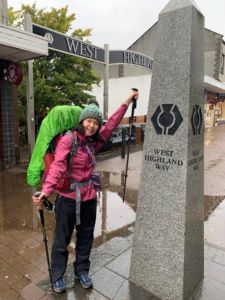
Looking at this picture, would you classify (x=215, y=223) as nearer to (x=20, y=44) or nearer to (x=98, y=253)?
(x=98, y=253)

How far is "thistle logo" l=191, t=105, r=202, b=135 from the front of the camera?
8.82ft

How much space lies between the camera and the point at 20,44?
677cm

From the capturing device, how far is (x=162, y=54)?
2.70 m

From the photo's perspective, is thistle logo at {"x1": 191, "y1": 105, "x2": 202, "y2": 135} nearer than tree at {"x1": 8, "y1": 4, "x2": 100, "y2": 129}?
Yes

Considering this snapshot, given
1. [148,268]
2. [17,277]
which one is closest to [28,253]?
[17,277]

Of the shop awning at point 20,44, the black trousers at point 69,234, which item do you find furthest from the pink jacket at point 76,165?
the shop awning at point 20,44

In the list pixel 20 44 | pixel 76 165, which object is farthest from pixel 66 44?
pixel 76 165

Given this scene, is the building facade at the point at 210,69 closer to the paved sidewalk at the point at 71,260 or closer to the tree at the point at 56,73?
the tree at the point at 56,73

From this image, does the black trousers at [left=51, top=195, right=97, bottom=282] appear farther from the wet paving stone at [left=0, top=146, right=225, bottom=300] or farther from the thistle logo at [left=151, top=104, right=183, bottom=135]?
the thistle logo at [left=151, top=104, right=183, bottom=135]

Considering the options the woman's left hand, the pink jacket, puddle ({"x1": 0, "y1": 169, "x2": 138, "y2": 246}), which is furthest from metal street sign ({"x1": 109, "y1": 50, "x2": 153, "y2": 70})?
the pink jacket

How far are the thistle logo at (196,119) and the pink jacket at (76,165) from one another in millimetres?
771

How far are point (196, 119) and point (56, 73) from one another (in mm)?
10230

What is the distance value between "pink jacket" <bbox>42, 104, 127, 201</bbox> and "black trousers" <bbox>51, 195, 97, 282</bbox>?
113mm

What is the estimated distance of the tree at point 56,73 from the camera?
11890 mm
